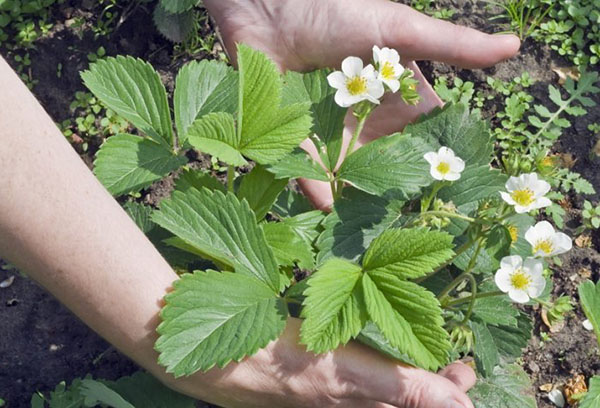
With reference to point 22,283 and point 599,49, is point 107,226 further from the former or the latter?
point 599,49

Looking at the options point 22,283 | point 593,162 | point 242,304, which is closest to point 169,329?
point 242,304

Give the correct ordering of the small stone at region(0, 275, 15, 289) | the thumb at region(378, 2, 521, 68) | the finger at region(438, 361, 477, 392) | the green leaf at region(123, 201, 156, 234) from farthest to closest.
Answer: the small stone at region(0, 275, 15, 289) < the thumb at region(378, 2, 521, 68) < the green leaf at region(123, 201, 156, 234) < the finger at region(438, 361, 477, 392)

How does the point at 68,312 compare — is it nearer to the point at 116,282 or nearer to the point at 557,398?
the point at 116,282

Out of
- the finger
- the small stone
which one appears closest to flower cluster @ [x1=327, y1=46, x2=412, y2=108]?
the finger

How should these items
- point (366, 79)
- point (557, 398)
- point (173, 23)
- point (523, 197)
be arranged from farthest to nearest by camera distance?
point (173, 23) < point (557, 398) < point (366, 79) < point (523, 197)

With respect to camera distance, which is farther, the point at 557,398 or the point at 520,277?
the point at 557,398

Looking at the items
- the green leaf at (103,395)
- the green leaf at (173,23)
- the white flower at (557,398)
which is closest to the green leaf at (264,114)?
the green leaf at (103,395)

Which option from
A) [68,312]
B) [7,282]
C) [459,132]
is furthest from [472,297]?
[7,282]

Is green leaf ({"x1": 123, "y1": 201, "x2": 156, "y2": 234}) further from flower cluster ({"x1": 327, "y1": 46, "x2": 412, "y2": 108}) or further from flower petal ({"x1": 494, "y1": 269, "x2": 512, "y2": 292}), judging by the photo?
flower petal ({"x1": 494, "y1": 269, "x2": 512, "y2": 292})
